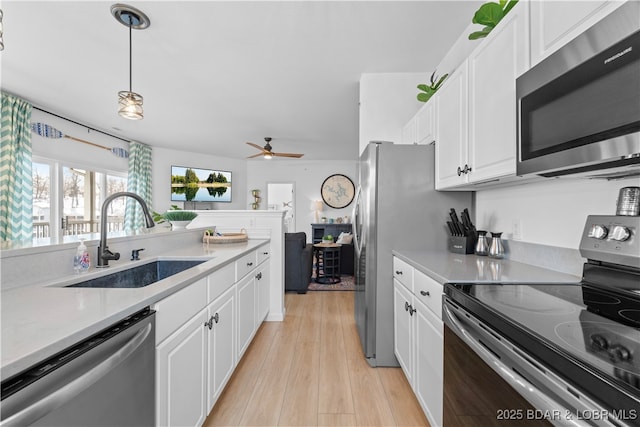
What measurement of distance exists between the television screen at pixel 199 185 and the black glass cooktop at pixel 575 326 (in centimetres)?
670

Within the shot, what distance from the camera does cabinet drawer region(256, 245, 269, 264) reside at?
2.70 metres

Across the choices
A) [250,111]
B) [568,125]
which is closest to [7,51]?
[250,111]

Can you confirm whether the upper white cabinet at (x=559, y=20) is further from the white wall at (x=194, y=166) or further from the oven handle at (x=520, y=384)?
the white wall at (x=194, y=166)

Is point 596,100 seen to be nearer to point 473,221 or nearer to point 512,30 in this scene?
point 512,30

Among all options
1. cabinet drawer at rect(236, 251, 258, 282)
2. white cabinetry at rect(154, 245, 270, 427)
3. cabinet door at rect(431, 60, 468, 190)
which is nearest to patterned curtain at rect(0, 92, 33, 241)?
cabinet drawer at rect(236, 251, 258, 282)

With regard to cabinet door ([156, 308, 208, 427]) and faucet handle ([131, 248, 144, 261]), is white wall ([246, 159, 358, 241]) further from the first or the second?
cabinet door ([156, 308, 208, 427])

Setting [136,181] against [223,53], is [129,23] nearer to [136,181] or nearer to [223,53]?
[223,53]

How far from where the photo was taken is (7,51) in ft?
8.64

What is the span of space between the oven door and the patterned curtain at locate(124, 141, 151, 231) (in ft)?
19.9

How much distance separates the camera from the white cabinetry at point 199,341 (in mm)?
1082

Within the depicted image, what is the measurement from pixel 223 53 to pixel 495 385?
9.83ft

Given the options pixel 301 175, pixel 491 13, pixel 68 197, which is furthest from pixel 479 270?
pixel 301 175

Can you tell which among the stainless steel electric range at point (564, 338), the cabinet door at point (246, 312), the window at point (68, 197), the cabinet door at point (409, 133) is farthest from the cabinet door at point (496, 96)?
the window at point (68, 197)

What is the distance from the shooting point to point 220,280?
5.43ft
